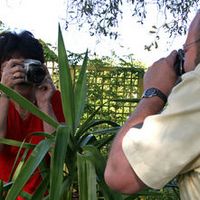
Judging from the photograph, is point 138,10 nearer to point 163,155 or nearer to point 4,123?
point 4,123

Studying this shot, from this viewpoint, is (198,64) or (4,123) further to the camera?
(4,123)

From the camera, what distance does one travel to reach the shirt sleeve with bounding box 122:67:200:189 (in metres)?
0.99

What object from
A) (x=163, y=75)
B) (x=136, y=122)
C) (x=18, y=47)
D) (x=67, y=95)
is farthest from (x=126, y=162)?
(x=18, y=47)

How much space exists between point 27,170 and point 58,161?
0.27 ft

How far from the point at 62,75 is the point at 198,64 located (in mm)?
552

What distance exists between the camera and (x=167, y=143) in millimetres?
1003

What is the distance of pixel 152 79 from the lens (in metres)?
1.17

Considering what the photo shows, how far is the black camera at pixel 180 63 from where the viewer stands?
3.77 feet

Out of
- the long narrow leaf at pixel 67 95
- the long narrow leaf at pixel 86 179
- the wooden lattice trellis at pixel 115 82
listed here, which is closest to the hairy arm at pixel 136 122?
the long narrow leaf at pixel 86 179

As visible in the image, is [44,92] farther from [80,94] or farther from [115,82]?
[115,82]

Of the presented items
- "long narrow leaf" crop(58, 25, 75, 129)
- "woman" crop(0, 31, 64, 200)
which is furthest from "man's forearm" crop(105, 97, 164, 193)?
"woman" crop(0, 31, 64, 200)

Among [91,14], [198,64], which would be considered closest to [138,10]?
[91,14]

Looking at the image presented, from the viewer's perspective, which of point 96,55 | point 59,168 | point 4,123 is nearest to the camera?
point 59,168

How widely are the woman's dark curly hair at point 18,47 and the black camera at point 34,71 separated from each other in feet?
0.27
